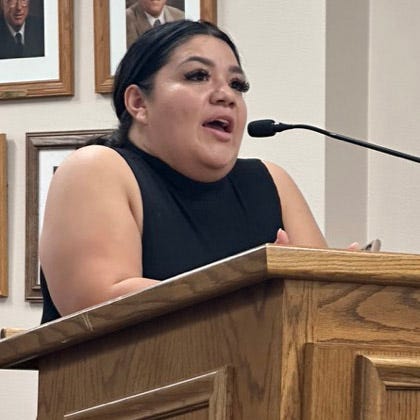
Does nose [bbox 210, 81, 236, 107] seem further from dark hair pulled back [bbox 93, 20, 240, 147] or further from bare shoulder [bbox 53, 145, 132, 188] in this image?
bare shoulder [bbox 53, 145, 132, 188]

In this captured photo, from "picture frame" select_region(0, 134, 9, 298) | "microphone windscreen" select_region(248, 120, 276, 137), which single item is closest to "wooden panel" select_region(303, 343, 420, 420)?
"microphone windscreen" select_region(248, 120, 276, 137)

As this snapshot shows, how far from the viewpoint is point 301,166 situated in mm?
3703

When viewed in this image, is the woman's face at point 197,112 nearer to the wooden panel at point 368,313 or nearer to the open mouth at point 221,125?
the open mouth at point 221,125

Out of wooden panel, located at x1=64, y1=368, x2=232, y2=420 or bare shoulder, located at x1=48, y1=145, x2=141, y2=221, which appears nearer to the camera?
→ wooden panel, located at x1=64, y1=368, x2=232, y2=420

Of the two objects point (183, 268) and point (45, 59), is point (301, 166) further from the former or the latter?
point (183, 268)

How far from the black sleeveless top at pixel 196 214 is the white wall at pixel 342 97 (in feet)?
3.44

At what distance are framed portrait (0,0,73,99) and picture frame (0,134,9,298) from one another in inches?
7.9

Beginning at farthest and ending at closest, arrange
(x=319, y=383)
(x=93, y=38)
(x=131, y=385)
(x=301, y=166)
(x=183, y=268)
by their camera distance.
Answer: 1. (x=93, y=38)
2. (x=301, y=166)
3. (x=183, y=268)
4. (x=131, y=385)
5. (x=319, y=383)

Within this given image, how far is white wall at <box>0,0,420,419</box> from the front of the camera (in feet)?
12.2

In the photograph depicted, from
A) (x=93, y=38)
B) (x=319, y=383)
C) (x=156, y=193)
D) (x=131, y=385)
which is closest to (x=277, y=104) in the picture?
(x=93, y=38)

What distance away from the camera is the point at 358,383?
126cm

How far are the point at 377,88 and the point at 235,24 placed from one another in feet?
1.67

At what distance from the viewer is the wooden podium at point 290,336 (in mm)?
1241

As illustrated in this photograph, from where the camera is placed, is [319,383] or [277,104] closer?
[319,383]
